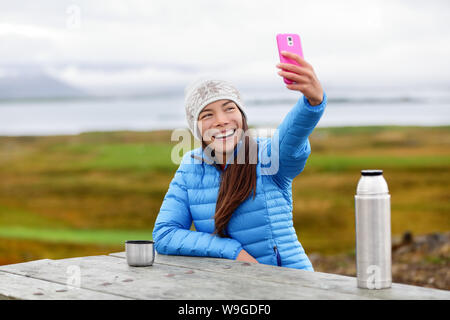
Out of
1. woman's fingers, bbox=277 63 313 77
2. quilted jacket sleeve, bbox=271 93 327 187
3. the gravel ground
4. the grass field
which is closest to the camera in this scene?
woman's fingers, bbox=277 63 313 77

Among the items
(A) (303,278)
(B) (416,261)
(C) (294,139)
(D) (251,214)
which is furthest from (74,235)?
(A) (303,278)

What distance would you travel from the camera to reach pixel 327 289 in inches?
73.4

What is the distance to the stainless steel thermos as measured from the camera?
1.77 metres

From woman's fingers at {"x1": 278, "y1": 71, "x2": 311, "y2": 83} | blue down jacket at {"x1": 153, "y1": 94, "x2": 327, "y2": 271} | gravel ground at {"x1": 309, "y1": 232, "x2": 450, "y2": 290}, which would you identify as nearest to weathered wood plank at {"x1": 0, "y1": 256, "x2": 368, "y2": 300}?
blue down jacket at {"x1": 153, "y1": 94, "x2": 327, "y2": 271}

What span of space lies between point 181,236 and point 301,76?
3.11 feet

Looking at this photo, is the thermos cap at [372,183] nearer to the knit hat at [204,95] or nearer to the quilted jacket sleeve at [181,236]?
the quilted jacket sleeve at [181,236]

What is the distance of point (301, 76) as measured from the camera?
2072 millimetres

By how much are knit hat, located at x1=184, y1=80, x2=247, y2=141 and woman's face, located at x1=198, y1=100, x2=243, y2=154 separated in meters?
0.03

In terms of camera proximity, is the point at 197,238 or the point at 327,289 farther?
the point at 197,238

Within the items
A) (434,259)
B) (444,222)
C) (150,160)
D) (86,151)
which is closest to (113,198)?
(150,160)

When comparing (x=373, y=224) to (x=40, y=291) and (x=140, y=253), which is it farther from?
(x=40, y=291)

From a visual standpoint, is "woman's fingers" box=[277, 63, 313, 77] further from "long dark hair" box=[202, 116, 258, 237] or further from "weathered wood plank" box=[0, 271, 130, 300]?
"weathered wood plank" box=[0, 271, 130, 300]
